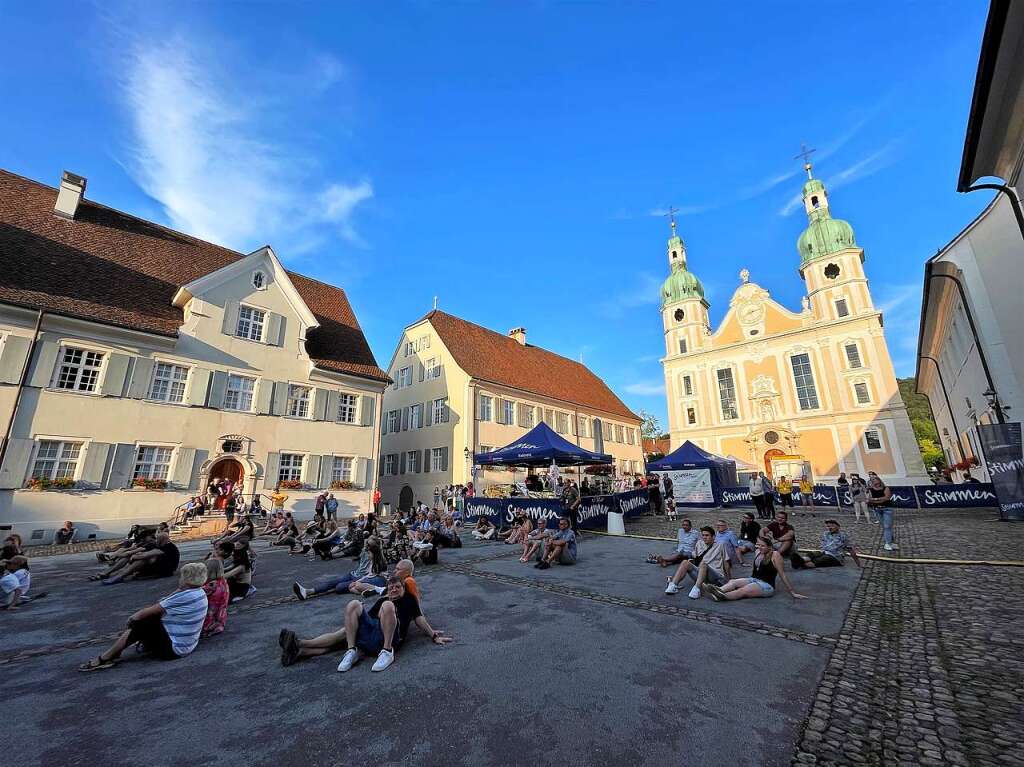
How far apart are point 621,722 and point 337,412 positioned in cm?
2128

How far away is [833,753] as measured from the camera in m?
2.93

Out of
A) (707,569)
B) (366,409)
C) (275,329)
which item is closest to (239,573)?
(707,569)

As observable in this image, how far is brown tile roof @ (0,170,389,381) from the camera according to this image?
1571cm

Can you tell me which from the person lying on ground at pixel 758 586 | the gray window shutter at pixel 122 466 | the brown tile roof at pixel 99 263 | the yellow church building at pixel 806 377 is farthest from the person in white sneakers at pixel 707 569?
the yellow church building at pixel 806 377

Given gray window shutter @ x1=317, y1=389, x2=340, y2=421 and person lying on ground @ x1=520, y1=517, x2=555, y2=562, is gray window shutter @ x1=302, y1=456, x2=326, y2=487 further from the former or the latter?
person lying on ground @ x1=520, y1=517, x2=555, y2=562

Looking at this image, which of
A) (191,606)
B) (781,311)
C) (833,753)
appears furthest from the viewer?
(781,311)

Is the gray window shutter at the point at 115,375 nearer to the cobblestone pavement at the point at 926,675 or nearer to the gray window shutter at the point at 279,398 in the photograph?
the gray window shutter at the point at 279,398

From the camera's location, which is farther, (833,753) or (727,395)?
(727,395)

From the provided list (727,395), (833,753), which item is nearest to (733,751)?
(833,753)

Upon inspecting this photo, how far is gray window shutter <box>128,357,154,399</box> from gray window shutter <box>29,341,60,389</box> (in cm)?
216


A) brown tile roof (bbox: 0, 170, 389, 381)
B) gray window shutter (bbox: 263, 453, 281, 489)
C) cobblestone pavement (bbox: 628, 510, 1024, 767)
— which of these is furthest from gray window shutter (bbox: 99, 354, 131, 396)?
cobblestone pavement (bbox: 628, 510, 1024, 767)

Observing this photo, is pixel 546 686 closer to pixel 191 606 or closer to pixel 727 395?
pixel 191 606

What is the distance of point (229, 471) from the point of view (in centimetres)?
1838

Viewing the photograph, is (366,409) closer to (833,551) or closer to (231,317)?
(231,317)
